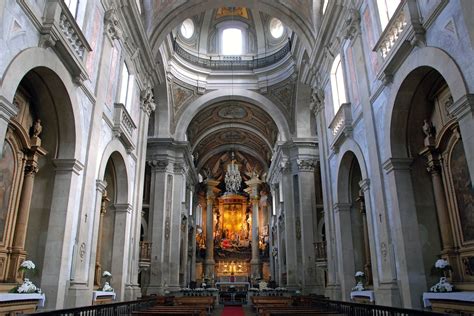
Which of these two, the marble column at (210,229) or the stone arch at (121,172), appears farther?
the marble column at (210,229)

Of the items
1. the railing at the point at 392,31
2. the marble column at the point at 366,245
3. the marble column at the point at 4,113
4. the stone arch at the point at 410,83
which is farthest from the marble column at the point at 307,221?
the marble column at the point at 4,113

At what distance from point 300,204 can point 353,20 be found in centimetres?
1043

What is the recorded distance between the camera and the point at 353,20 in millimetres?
10047

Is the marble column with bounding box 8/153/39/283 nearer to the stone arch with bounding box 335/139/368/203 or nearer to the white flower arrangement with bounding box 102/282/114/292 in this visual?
the white flower arrangement with bounding box 102/282/114/292

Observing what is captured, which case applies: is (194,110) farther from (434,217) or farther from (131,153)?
(434,217)

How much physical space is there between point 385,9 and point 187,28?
50.2 ft

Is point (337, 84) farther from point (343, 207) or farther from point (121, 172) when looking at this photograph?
point (121, 172)

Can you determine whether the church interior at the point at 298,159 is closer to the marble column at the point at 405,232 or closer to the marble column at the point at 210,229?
the marble column at the point at 405,232

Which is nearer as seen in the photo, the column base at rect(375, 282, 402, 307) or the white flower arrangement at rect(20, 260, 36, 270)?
the white flower arrangement at rect(20, 260, 36, 270)

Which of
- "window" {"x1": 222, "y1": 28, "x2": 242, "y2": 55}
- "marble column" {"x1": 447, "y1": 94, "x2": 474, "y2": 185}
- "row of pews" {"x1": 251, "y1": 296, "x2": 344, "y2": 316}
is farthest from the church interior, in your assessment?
"window" {"x1": 222, "y1": 28, "x2": 242, "y2": 55}

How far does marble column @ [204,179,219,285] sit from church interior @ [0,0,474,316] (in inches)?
493

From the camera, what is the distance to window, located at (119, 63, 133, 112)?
1192 centimetres

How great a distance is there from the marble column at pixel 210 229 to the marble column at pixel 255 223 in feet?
10.3

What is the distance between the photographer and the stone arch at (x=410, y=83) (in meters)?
→ 5.77
